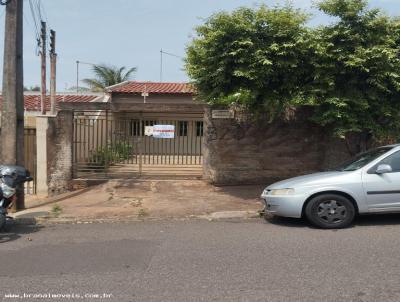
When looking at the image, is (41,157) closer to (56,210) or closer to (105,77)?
(56,210)

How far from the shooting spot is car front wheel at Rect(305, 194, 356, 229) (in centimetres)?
758

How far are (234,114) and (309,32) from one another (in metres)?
3.04

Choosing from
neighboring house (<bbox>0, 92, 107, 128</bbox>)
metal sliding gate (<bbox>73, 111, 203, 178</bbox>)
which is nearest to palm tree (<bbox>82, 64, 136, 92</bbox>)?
neighboring house (<bbox>0, 92, 107, 128</bbox>)

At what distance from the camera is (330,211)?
25.0ft

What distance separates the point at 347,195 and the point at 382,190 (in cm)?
54

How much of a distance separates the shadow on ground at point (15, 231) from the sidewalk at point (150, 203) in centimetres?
43

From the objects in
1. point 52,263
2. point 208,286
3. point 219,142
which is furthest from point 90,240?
point 219,142

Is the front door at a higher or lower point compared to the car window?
lower

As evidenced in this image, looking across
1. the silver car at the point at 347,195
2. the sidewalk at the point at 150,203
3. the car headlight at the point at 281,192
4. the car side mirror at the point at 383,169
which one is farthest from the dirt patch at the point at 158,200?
the car side mirror at the point at 383,169

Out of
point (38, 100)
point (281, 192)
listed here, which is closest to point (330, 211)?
point (281, 192)

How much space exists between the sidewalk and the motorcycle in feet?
4.29

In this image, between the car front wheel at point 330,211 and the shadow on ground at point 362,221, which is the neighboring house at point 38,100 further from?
the car front wheel at point 330,211

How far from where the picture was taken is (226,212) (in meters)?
9.24

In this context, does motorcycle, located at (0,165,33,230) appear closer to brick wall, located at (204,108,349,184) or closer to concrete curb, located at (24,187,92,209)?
concrete curb, located at (24,187,92,209)
